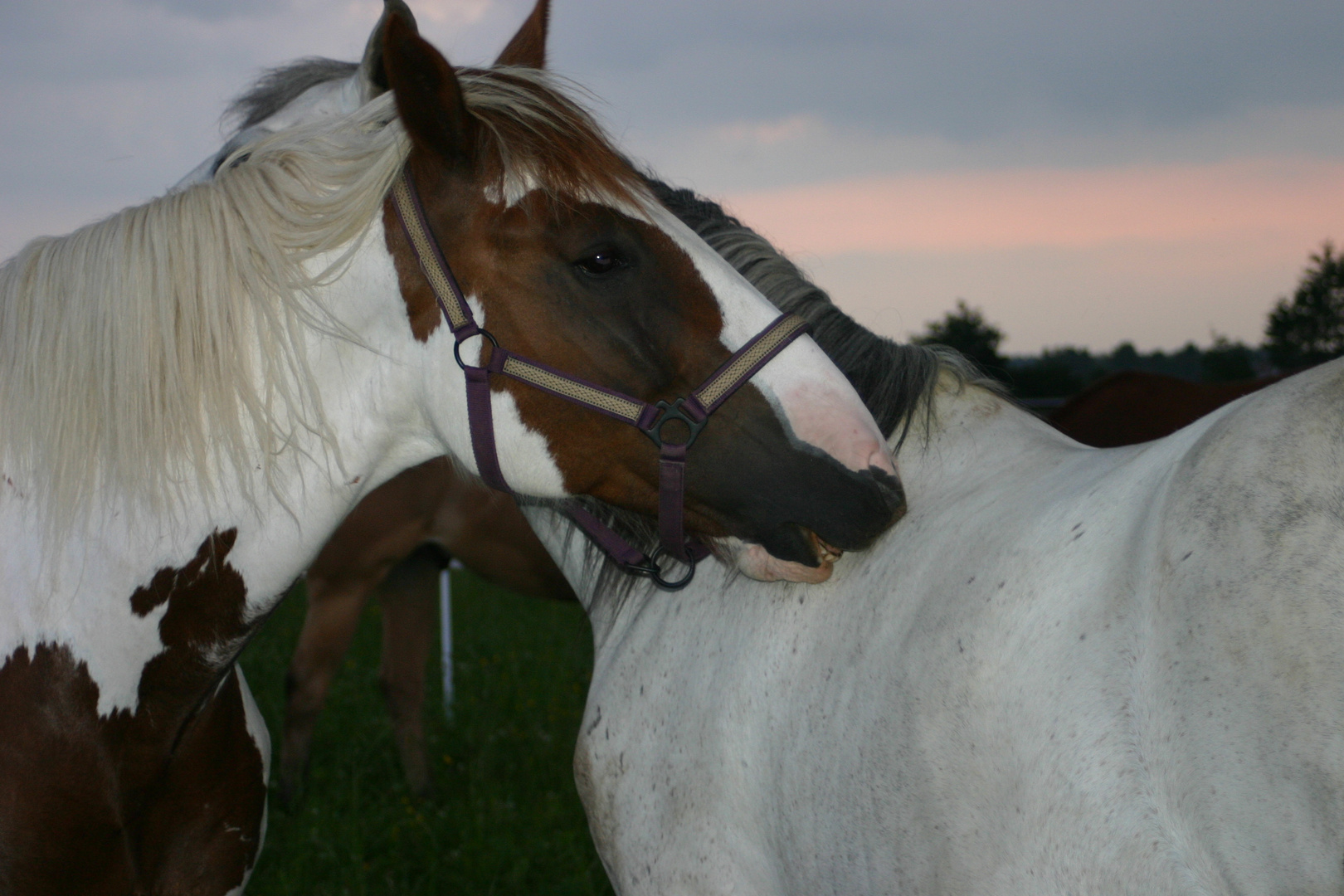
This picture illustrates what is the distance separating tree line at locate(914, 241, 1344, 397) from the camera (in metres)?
11.1

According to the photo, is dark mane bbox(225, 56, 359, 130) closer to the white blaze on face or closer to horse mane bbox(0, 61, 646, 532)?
horse mane bbox(0, 61, 646, 532)

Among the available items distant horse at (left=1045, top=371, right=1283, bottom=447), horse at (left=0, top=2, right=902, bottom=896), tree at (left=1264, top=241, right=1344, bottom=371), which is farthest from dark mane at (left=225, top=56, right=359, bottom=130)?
tree at (left=1264, top=241, right=1344, bottom=371)

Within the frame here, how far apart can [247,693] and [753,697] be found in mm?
1233

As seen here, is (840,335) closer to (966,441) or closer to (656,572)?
(966,441)

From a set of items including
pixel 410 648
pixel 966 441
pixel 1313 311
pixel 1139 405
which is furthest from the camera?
pixel 1313 311

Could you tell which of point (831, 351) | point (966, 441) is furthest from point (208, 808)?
point (966, 441)

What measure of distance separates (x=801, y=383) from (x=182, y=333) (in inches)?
41.1

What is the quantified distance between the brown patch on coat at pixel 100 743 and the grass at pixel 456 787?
117 cm

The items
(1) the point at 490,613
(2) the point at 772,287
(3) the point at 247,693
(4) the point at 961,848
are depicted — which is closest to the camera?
(4) the point at 961,848

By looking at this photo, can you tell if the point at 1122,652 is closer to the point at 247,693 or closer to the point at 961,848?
the point at 961,848

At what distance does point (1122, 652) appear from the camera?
127 cm

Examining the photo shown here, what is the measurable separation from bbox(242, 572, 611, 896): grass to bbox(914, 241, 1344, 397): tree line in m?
2.64

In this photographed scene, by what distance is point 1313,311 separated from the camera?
24.2 meters

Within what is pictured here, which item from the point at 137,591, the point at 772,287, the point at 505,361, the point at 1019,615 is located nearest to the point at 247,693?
the point at 137,591
